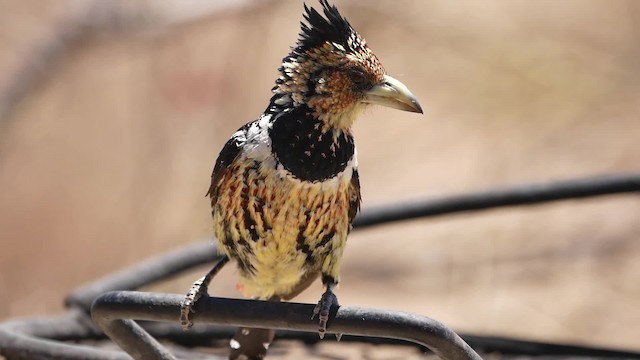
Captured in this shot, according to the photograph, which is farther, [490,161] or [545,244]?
[490,161]

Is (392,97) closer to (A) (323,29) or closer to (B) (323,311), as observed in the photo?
(A) (323,29)

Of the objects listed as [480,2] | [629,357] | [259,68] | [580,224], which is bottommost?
[629,357]

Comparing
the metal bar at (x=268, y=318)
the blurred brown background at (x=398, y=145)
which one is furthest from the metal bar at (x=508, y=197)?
the blurred brown background at (x=398, y=145)

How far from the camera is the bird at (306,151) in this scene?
2217mm

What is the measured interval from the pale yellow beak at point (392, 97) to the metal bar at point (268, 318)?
0.44 m

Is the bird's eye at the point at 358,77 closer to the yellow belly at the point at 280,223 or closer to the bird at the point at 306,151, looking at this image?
the bird at the point at 306,151

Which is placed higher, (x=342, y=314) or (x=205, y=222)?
(x=205, y=222)

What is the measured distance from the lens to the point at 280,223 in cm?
228

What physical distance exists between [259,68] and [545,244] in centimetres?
243

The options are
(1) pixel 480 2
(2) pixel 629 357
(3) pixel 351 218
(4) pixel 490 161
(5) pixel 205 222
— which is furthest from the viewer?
(1) pixel 480 2

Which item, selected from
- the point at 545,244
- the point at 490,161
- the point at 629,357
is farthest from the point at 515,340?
the point at 490,161

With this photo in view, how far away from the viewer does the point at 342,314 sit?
207 centimetres

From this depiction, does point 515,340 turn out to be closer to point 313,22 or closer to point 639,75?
point 313,22

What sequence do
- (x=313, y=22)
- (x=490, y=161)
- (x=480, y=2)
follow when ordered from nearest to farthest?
1. (x=313, y=22)
2. (x=490, y=161)
3. (x=480, y=2)
